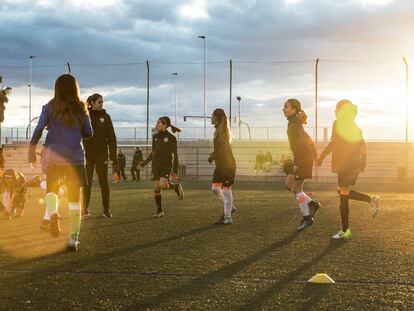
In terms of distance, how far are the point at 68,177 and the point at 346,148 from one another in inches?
156

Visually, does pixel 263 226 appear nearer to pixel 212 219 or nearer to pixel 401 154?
pixel 212 219

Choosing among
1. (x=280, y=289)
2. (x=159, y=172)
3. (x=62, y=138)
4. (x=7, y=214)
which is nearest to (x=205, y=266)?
(x=280, y=289)

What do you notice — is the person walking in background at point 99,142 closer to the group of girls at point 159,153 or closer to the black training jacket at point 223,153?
the group of girls at point 159,153

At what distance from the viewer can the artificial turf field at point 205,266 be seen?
458 centimetres

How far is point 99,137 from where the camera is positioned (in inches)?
431

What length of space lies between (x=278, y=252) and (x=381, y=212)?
659 centimetres

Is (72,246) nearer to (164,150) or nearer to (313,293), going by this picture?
(313,293)

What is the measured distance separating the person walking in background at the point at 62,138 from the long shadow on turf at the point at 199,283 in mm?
1969

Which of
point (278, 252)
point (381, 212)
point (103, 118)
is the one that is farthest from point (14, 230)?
point (381, 212)

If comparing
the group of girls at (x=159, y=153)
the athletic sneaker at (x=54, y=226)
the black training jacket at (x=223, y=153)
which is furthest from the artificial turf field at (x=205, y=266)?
the black training jacket at (x=223, y=153)

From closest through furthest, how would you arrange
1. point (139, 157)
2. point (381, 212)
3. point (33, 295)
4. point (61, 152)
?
1. point (33, 295)
2. point (61, 152)
3. point (381, 212)
4. point (139, 157)

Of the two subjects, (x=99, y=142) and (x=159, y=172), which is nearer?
(x=99, y=142)

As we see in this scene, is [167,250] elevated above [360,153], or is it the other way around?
[360,153]

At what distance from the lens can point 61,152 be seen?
6.70m
